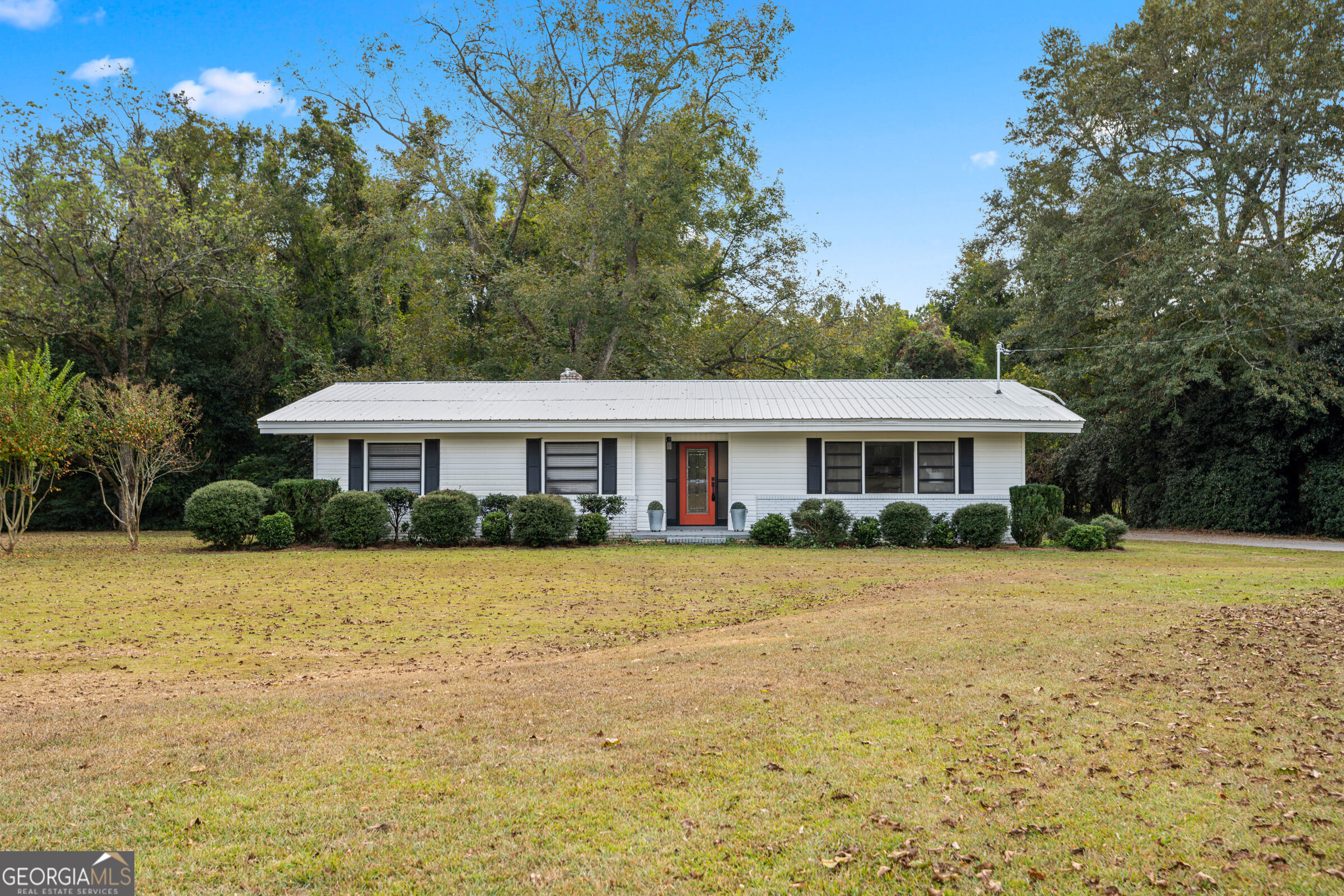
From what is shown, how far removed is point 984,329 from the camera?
36.5m

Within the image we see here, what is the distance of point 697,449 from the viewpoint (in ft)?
62.8

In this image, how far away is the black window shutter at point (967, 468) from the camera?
17922 millimetres

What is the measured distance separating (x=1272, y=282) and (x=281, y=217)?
28.1 metres

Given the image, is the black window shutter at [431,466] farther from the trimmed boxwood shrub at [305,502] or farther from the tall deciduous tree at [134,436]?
the tall deciduous tree at [134,436]

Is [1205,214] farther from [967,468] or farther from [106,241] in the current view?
[106,241]

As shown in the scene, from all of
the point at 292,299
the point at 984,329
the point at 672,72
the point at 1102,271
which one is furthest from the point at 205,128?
the point at 984,329

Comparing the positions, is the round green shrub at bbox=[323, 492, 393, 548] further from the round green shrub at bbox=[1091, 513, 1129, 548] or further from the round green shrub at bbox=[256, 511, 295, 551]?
the round green shrub at bbox=[1091, 513, 1129, 548]

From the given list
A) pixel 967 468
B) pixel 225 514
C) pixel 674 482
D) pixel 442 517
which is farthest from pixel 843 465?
pixel 225 514

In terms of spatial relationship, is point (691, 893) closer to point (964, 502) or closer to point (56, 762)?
point (56, 762)

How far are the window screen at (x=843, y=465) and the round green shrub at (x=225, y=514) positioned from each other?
37.8 ft

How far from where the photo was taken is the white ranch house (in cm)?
1788

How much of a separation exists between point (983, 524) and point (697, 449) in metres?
6.18

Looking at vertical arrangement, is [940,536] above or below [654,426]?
below

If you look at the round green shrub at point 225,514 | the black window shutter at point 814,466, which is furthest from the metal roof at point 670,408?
the round green shrub at point 225,514
